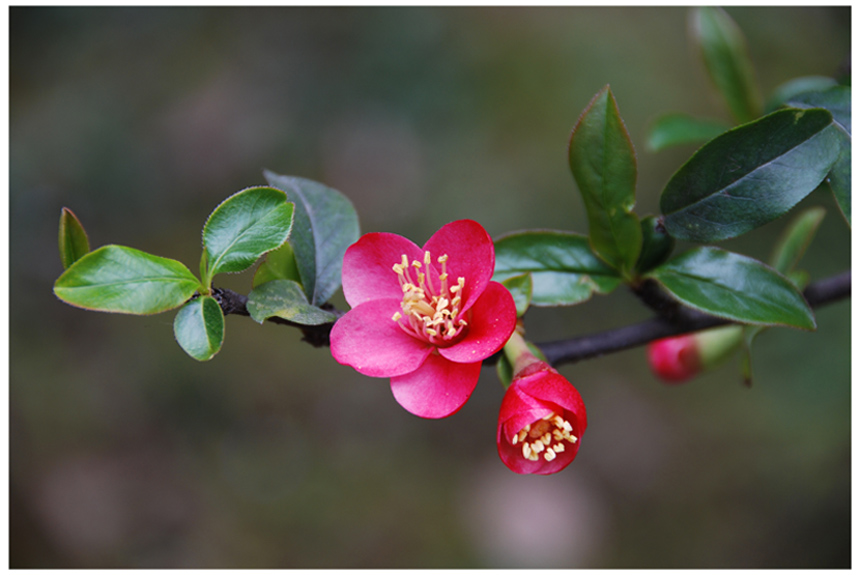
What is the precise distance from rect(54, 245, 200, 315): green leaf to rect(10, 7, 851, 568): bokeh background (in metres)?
1.38

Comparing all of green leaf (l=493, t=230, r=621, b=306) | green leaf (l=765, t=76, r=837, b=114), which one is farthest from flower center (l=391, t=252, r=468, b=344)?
green leaf (l=765, t=76, r=837, b=114)

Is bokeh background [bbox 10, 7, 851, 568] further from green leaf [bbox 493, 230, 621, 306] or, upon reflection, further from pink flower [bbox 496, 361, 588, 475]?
pink flower [bbox 496, 361, 588, 475]

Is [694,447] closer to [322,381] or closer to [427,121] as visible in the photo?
[322,381]

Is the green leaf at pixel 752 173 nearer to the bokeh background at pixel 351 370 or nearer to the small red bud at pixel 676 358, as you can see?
the small red bud at pixel 676 358

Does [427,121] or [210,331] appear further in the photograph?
[427,121]

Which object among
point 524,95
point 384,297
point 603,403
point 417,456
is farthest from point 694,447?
point 384,297

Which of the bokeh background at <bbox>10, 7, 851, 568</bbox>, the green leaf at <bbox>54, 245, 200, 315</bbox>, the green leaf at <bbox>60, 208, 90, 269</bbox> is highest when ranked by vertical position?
the green leaf at <bbox>60, 208, 90, 269</bbox>

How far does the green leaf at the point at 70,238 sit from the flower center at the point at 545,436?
41 centimetres

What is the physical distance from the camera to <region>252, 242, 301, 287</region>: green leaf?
53cm

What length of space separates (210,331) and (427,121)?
5.76 feet

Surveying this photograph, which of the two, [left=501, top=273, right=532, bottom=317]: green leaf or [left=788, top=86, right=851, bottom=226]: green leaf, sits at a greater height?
[left=788, top=86, right=851, bottom=226]: green leaf

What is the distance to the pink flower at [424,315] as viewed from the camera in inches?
19.1

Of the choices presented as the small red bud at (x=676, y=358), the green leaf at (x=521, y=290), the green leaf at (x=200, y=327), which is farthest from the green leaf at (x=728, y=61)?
the green leaf at (x=200, y=327)

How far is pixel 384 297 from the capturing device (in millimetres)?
541
